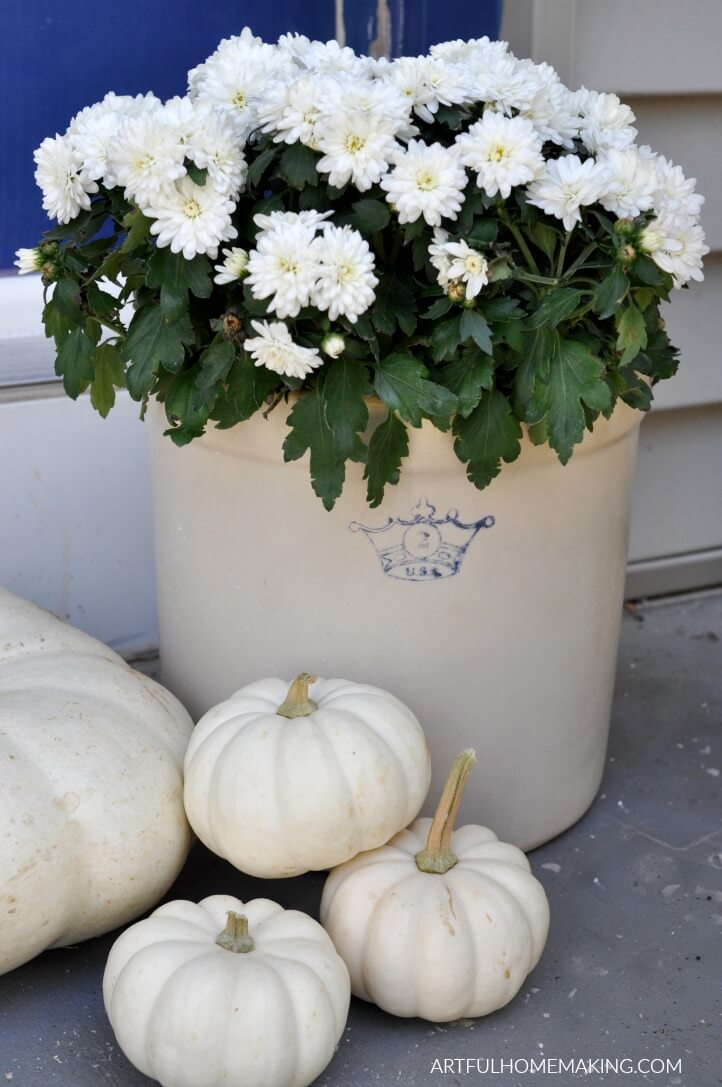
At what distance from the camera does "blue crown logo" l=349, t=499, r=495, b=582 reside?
1566mm

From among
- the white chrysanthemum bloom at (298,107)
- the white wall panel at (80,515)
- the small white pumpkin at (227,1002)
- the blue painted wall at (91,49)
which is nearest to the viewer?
the small white pumpkin at (227,1002)

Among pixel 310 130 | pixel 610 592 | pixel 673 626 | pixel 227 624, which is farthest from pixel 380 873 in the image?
pixel 673 626

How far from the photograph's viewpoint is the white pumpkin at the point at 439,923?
143cm

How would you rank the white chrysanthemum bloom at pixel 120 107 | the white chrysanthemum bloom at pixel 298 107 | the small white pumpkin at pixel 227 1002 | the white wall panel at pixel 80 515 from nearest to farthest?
1. the small white pumpkin at pixel 227 1002
2. the white chrysanthemum bloom at pixel 298 107
3. the white chrysanthemum bloom at pixel 120 107
4. the white wall panel at pixel 80 515

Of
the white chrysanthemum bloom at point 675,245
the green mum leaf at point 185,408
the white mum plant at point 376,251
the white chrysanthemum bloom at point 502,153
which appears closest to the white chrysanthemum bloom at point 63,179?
the white mum plant at point 376,251

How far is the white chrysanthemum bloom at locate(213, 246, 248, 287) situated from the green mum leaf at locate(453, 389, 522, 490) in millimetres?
305

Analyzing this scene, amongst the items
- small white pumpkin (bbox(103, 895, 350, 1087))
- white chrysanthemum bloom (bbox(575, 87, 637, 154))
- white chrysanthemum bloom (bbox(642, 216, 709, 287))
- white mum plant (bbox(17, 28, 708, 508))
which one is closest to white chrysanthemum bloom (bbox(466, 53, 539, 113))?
white mum plant (bbox(17, 28, 708, 508))

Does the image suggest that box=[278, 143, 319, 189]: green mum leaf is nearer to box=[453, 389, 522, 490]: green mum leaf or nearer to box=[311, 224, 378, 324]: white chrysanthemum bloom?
box=[311, 224, 378, 324]: white chrysanthemum bloom

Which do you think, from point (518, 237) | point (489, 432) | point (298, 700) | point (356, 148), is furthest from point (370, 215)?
point (298, 700)

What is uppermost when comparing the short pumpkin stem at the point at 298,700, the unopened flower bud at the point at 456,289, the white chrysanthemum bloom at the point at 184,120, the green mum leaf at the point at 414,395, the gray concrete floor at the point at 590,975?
the white chrysanthemum bloom at the point at 184,120

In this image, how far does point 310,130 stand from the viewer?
4.59 ft

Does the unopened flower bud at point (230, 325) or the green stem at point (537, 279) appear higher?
the green stem at point (537, 279)

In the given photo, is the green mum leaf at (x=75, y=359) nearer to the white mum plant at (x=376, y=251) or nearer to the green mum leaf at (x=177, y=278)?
the white mum plant at (x=376, y=251)

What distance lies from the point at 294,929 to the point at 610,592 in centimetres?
66
